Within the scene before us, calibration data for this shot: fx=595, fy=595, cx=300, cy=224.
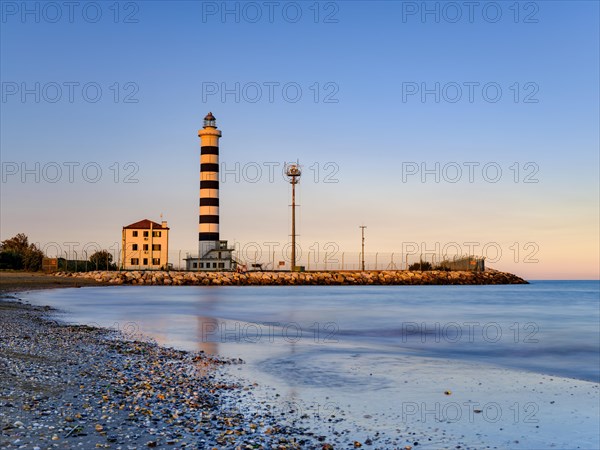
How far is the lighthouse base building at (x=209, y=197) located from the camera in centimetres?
5719

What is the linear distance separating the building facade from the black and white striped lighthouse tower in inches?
342

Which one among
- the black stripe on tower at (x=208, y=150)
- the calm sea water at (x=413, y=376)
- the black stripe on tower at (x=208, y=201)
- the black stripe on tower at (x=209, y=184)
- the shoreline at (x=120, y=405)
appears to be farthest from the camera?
the black stripe on tower at (x=208, y=150)

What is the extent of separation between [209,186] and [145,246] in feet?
46.1

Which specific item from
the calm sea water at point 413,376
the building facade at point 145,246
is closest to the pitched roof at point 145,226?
the building facade at point 145,246

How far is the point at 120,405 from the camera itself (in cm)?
633

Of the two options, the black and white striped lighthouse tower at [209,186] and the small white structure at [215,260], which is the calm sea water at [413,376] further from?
the small white structure at [215,260]

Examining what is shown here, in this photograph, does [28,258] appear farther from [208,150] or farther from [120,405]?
[120,405]

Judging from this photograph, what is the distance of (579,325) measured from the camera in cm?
2800

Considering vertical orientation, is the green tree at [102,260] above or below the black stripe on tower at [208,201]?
below

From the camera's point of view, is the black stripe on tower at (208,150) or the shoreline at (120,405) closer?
the shoreline at (120,405)

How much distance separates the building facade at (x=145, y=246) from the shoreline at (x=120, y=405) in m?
56.1

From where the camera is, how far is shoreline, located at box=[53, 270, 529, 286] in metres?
57.8

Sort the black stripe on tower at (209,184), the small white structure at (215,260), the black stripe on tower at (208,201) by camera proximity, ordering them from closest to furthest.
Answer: the black stripe on tower at (208,201) → the black stripe on tower at (209,184) → the small white structure at (215,260)

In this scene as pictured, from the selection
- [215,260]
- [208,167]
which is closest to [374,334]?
[208,167]
